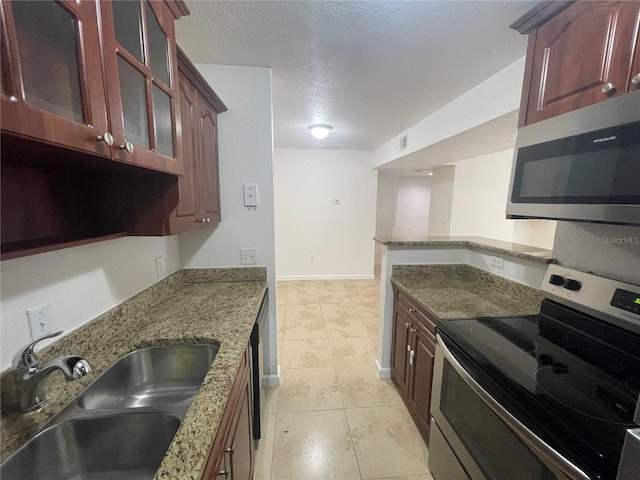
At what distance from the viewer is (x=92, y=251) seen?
109 centimetres

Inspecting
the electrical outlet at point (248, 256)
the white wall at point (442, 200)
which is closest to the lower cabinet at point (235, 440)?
the electrical outlet at point (248, 256)

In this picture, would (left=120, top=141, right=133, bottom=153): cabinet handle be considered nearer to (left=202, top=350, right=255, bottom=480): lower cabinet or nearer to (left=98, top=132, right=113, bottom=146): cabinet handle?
(left=98, top=132, right=113, bottom=146): cabinet handle

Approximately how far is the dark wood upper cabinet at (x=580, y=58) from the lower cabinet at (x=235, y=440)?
5.42ft

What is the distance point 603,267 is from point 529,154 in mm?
648

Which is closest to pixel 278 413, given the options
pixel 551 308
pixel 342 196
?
pixel 551 308

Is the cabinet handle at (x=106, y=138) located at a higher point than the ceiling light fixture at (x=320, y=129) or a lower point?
lower

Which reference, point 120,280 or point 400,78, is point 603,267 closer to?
point 400,78

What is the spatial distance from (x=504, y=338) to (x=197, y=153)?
1817mm

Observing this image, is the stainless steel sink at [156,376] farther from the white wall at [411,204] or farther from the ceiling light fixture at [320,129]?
the white wall at [411,204]

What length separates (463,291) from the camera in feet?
5.94

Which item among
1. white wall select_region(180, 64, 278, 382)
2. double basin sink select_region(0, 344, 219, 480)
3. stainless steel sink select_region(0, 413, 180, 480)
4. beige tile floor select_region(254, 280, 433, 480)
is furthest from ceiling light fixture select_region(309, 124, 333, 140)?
stainless steel sink select_region(0, 413, 180, 480)

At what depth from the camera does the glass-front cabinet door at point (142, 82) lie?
0.72m

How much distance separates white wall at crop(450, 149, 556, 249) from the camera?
4.23 meters

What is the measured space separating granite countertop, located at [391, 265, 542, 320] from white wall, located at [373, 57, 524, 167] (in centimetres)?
113
